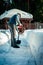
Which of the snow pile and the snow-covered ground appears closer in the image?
the snow pile

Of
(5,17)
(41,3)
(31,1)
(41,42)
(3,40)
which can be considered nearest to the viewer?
(41,42)

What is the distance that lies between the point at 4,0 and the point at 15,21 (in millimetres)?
25203

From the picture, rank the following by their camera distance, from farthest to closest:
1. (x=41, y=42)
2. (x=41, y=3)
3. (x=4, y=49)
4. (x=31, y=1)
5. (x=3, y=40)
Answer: (x=31, y=1) < (x=41, y=3) < (x=3, y=40) < (x=4, y=49) < (x=41, y=42)

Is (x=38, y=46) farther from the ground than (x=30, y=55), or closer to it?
farther from the ground

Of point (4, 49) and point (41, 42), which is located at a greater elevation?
point (41, 42)

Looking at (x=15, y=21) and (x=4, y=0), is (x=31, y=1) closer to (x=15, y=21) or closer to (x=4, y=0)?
(x=4, y=0)

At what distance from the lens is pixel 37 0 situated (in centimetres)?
3366

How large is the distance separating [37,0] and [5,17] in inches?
338

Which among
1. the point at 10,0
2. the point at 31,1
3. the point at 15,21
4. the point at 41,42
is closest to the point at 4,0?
the point at 10,0

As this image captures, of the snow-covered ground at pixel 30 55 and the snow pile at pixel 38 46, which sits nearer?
the snow pile at pixel 38 46

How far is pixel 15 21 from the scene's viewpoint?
11367mm

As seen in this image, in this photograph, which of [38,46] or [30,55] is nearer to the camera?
[38,46]

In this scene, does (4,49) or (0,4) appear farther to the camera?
(0,4)

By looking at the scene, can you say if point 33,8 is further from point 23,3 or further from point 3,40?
point 3,40
